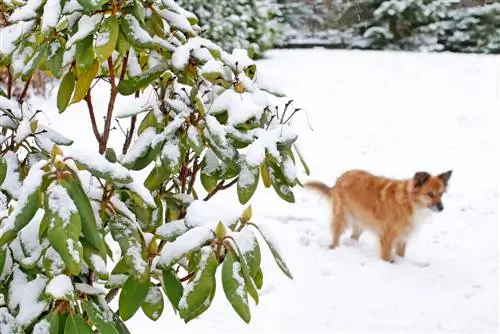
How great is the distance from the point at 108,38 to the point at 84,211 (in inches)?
13.9

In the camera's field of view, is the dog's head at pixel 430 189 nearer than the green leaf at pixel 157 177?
No

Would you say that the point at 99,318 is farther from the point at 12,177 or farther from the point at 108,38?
the point at 108,38

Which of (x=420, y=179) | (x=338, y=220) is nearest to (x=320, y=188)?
(x=338, y=220)

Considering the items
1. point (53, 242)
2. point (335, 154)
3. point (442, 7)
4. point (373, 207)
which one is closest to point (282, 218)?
point (373, 207)

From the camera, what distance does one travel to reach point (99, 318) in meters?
0.97

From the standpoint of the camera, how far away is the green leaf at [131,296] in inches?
41.8

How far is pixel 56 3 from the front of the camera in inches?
42.8

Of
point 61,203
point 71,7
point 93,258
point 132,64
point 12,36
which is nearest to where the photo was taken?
point 61,203

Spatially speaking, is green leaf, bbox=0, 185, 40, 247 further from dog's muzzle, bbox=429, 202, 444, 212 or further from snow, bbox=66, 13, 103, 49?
dog's muzzle, bbox=429, 202, 444, 212

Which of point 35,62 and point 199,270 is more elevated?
point 35,62

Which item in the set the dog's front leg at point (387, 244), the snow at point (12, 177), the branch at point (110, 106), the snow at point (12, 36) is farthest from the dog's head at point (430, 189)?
the snow at point (12, 177)

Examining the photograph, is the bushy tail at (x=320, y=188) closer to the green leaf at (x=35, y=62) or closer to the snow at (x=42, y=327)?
the green leaf at (x=35, y=62)

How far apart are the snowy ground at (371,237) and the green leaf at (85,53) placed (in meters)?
2.50

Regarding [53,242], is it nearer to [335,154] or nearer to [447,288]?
[447,288]
